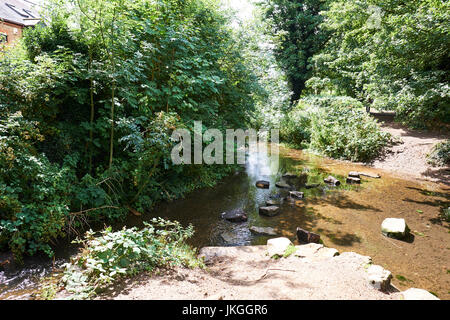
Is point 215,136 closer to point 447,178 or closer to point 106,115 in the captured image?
point 106,115

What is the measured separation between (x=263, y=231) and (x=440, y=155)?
311 inches

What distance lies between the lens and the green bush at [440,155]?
331 inches

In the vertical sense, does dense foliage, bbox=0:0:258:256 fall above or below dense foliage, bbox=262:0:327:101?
below

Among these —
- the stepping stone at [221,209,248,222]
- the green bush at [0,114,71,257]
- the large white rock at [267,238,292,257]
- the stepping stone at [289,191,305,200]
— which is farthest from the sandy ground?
the stepping stone at [289,191,305,200]

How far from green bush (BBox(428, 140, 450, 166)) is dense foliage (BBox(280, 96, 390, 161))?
1792 mm

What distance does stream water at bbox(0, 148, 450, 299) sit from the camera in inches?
134

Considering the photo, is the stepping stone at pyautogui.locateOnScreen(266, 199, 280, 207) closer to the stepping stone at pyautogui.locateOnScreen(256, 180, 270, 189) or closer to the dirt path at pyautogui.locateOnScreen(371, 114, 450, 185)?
the stepping stone at pyautogui.locateOnScreen(256, 180, 270, 189)

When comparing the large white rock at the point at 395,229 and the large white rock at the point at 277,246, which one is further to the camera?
the large white rock at the point at 395,229

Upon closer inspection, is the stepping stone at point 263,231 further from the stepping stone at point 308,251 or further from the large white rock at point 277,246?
the stepping stone at point 308,251

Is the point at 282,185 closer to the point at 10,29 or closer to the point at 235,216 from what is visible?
the point at 235,216

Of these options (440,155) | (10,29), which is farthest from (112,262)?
(10,29)

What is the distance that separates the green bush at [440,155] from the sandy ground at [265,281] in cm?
767

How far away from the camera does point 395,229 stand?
14.9 feet

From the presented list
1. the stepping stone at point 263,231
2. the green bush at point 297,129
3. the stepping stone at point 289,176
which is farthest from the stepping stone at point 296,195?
the green bush at point 297,129
